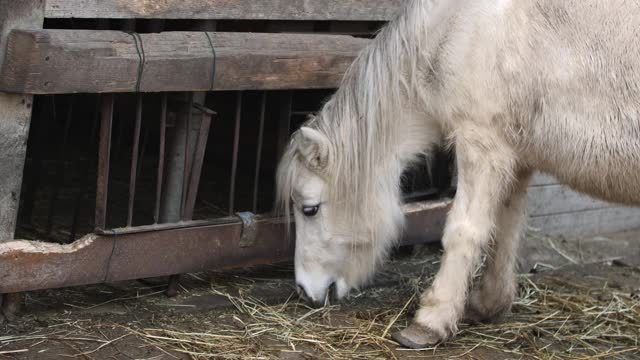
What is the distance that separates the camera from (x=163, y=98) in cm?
433

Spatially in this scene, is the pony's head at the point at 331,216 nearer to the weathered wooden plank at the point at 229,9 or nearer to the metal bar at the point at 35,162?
the weathered wooden plank at the point at 229,9

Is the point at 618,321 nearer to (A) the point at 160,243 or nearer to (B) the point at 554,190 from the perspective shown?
(B) the point at 554,190

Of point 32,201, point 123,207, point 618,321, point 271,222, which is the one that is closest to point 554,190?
point 618,321

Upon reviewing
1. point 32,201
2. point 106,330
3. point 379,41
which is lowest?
point 106,330

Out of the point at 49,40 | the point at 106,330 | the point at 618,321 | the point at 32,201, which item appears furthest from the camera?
the point at 32,201

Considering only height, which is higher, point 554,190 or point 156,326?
point 554,190

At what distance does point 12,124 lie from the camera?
3.88 m

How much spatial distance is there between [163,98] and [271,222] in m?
0.91

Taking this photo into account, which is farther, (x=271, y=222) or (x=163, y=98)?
(x=271, y=222)

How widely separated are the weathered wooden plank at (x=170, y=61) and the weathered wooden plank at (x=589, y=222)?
7.31 feet

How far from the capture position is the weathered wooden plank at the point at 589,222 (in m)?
6.39

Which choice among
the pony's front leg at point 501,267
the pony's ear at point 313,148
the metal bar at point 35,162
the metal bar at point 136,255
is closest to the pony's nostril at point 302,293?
the metal bar at point 136,255

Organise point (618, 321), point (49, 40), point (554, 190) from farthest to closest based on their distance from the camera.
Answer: point (554, 190), point (618, 321), point (49, 40)

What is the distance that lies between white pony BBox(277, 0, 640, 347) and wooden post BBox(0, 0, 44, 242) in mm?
1246
